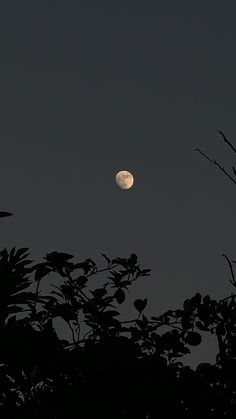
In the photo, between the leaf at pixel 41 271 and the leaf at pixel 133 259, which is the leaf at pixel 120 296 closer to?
the leaf at pixel 133 259

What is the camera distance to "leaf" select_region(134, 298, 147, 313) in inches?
200

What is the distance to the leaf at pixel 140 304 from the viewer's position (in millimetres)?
5082

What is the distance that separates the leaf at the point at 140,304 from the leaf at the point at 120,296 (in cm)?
10

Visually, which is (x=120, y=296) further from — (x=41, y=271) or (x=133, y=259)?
(x=41, y=271)

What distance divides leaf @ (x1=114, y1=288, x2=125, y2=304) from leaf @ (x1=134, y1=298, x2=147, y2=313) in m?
0.10

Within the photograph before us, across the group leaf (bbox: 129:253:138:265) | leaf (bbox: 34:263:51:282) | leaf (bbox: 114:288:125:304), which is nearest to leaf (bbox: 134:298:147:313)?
leaf (bbox: 114:288:125:304)

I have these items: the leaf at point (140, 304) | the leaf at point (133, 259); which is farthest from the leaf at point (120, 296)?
the leaf at point (133, 259)

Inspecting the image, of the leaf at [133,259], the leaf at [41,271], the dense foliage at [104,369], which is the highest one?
the leaf at [133,259]

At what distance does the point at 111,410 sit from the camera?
366 centimetres

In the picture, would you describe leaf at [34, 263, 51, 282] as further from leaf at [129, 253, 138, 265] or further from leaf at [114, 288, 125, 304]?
leaf at [129, 253, 138, 265]

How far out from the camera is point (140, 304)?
513 centimetres

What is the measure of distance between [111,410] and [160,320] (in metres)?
1.19

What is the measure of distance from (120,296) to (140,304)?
0.54ft

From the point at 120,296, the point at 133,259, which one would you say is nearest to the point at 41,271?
the point at 120,296
